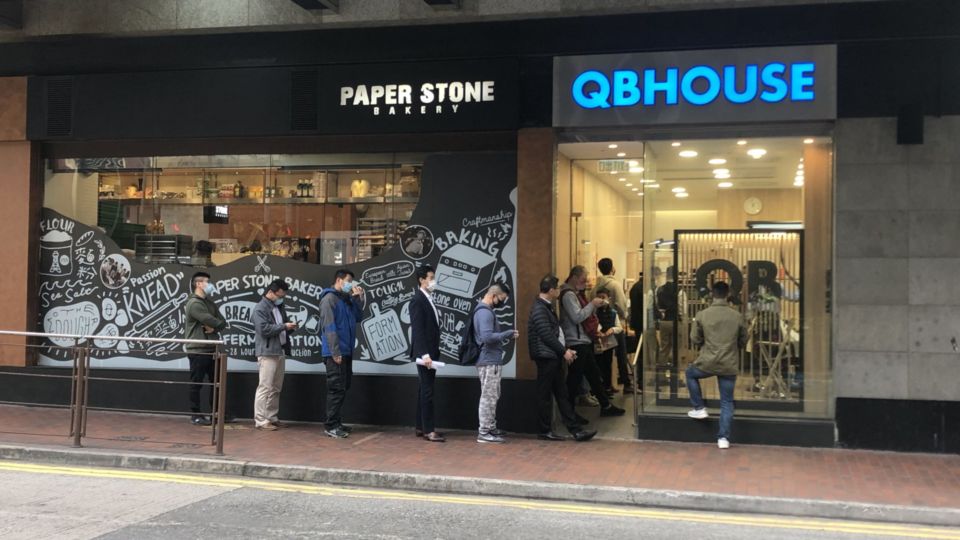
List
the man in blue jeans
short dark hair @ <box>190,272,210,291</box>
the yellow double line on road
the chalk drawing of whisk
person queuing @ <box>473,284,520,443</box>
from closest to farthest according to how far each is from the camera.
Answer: the yellow double line on road < the man in blue jeans < person queuing @ <box>473,284,520,443</box> < short dark hair @ <box>190,272,210,291</box> < the chalk drawing of whisk

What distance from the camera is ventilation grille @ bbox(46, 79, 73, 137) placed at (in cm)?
1138

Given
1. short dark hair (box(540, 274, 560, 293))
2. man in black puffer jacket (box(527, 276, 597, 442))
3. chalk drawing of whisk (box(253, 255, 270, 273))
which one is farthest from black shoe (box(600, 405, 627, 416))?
chalk drawing of whisk (box(253, 255, 270, 273))

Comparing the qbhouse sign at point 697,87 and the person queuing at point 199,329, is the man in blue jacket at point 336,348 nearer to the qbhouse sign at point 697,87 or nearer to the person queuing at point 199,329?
the person queuing at point 199,329

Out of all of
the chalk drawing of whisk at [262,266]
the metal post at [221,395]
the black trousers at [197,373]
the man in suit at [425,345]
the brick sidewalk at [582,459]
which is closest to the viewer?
the brick sidewalk at [582,459]

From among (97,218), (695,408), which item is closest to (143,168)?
(97,218)

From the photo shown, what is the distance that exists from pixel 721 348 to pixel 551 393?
2.02 meters

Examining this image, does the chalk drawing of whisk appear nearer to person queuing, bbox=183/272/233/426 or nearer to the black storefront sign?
person queuing, bbox=183/272/233/426

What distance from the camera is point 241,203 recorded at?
11.4 meters

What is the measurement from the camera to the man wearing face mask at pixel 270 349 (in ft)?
33.1

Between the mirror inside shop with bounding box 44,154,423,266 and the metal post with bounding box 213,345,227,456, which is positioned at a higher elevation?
the mirror inside shop with bounding box 44,154,423,266

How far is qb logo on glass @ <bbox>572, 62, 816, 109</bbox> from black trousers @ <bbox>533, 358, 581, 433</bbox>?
3137mm

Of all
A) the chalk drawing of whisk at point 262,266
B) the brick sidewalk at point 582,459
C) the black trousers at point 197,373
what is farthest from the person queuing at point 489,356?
the black trousers at point 197,373

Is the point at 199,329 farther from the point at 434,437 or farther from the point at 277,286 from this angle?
the point at 434,437

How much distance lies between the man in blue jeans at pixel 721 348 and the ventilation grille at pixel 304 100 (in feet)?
18.1
